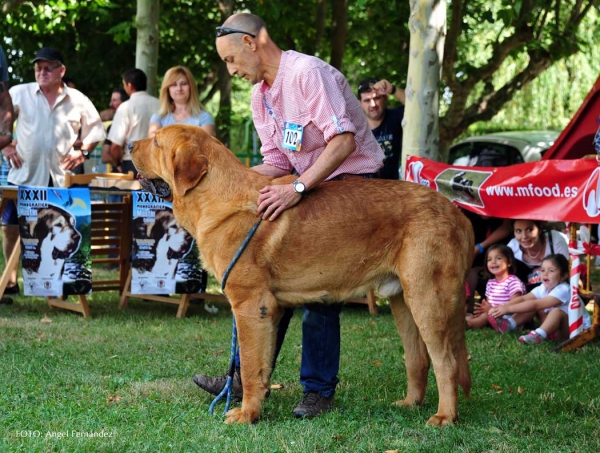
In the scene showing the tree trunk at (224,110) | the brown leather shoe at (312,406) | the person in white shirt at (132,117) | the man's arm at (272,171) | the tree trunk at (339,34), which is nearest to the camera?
the brown leather shoe at (312,406)

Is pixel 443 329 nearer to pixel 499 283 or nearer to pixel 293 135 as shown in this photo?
pixel 293 135

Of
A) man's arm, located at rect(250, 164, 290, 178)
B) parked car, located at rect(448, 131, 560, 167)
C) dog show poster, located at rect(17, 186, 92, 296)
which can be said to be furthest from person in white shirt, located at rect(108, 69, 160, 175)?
parked car, located at rect(448, 131, 560, 167)

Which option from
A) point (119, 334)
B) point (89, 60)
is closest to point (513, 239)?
point (119, 334)

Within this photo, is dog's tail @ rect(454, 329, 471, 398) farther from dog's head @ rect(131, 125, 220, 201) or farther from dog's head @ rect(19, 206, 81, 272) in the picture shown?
dog's head @ rect(19, 206, 81, 272)

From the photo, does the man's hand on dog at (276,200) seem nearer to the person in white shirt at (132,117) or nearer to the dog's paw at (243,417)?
the dog's paw at (243,417)

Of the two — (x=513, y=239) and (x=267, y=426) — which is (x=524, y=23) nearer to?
(x=513, y=239)

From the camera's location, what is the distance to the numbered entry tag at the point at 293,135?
4.67 metres

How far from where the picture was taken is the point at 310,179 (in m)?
4.48

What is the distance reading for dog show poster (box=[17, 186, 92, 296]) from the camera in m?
7.69

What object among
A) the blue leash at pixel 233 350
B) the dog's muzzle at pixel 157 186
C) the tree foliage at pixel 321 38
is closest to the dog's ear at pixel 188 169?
the dog's muzzle at pixel 157 186

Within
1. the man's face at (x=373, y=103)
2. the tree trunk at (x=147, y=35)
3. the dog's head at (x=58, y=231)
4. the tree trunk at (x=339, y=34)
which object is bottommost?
the dog's head at (x=58, y=231)

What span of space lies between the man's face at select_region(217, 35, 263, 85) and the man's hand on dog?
2.19 ft

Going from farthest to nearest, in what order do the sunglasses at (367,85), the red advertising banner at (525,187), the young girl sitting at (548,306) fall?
the sunglasses at (367,85)
the young girl sitting at (548,306)
the red advertising banner at (525,187)

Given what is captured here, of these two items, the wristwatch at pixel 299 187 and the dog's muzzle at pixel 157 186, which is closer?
the wristwatch at pixel 299 187
